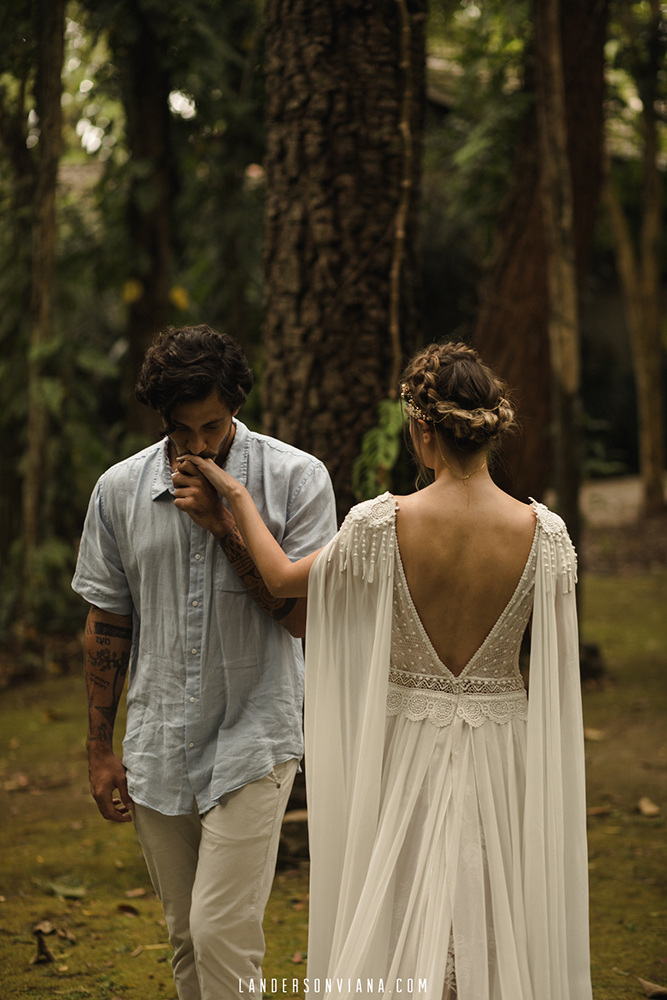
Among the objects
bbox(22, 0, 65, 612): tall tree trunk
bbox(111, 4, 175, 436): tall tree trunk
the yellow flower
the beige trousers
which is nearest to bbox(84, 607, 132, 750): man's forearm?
the beige trousers

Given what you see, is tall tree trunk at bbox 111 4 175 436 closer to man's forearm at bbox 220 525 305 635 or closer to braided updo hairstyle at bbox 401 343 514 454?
man's forearm at bbox 220 525 305 635

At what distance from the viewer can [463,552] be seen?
2418 millimetres

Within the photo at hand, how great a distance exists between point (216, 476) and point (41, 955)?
2216 mm

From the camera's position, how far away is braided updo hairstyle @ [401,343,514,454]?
244 cm

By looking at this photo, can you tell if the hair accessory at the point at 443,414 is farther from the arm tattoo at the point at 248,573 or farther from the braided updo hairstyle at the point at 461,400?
the arm tattoo at the point at 248,573

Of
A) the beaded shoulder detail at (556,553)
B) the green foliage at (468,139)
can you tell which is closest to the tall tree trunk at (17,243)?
the green foliage at (468,139)

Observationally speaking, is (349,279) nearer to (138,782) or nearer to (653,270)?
(138,782)

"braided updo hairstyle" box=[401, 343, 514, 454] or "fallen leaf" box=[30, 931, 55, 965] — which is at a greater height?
"braided updo hairstyle" box=[401, 343, 514, 454]

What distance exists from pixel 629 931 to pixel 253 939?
79.3 inches

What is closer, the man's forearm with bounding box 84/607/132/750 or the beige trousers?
the beige trousers

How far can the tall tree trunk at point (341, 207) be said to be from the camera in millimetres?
4238

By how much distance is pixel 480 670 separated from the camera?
254 cm

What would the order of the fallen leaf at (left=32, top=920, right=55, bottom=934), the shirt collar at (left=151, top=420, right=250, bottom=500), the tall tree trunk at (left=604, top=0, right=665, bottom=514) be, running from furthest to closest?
the tall tree trunk at (left=604, top=0, right=665, bottom=514) < the fallen leaf at (left=32, top=920, right=55, bottom=934) < the shirt collar at (left=151, top=420, right=250, bottom=500)

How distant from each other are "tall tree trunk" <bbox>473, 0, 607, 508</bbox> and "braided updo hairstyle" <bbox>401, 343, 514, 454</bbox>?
444cm
